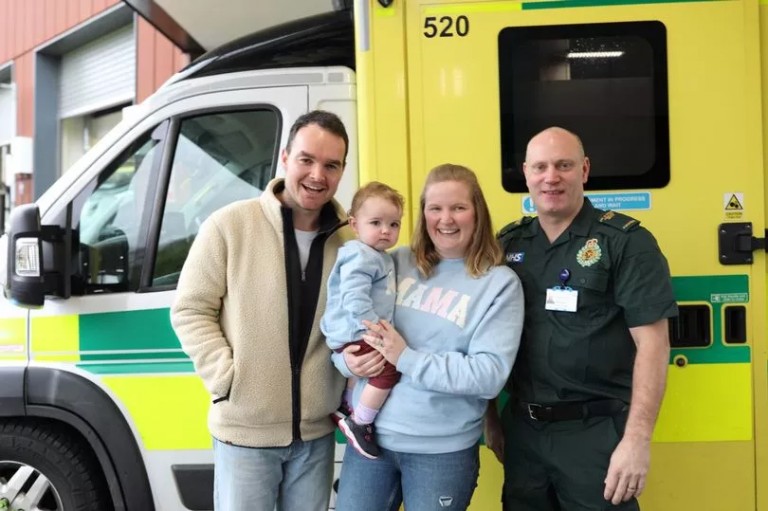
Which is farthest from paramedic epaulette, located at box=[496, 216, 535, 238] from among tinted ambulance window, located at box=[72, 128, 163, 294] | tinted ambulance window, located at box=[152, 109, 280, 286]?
tinted ambulance window, located at box=[72, 128, 163, 294]

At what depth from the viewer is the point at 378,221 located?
185 centimetres

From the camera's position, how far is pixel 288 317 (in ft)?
6.23

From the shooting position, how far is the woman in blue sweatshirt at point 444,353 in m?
1.75

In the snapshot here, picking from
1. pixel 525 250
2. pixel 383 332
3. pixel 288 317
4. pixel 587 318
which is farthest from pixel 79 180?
pixel 587 318

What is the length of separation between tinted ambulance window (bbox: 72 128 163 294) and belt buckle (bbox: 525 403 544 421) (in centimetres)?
162

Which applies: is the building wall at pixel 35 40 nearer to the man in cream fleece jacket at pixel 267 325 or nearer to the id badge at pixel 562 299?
the man in cream fleece jacket at pixel 267 325

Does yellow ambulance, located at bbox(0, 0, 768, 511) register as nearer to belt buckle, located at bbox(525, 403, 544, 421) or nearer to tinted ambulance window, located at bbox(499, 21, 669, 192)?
tinted ambulance window, located at bbox(499, 21, 669, 192)

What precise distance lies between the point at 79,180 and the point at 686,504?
8.46 feet

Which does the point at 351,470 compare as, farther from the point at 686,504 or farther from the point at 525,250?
the point at 686,504

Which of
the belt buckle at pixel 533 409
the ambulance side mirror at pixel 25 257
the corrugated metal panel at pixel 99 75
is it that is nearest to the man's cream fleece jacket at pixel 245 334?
the belt buckle at pixel 533 409

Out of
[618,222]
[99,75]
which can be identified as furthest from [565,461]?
[99,75]

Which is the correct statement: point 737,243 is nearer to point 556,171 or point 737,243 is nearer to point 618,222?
point 618,222

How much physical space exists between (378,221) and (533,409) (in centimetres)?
69

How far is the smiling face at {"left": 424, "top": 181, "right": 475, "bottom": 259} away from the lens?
1.82 meters
